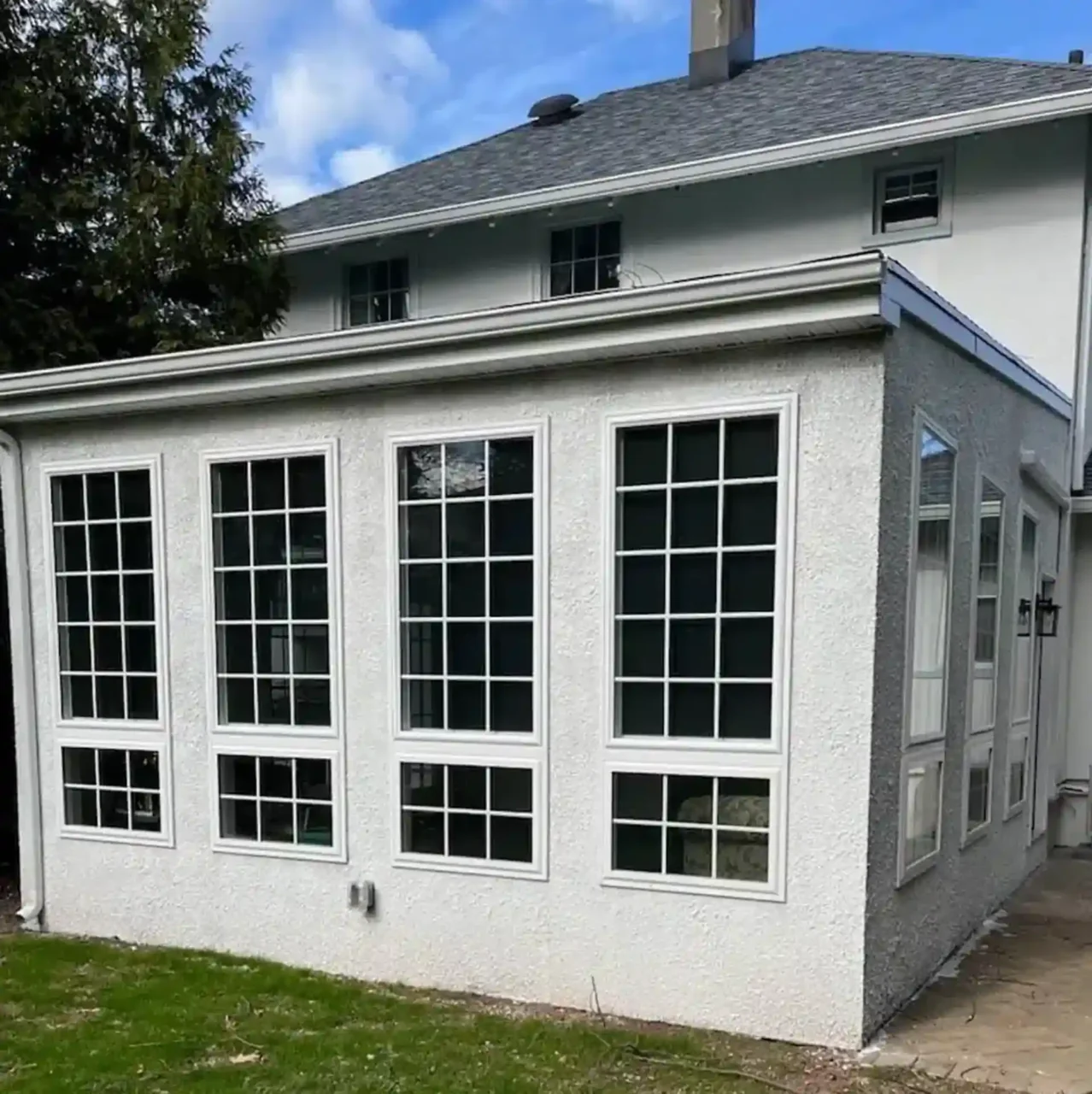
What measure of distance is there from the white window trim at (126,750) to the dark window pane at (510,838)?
2093 millimetres

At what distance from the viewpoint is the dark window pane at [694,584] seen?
4211mm

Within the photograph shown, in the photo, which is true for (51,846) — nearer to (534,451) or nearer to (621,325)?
(534,451)

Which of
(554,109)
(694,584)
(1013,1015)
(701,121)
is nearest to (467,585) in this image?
(694,584)

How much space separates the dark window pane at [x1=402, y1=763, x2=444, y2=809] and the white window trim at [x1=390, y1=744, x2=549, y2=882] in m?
0.03

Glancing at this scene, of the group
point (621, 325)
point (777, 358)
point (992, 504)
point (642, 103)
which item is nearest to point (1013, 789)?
point (992, 504)

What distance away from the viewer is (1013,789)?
6176 millimetres

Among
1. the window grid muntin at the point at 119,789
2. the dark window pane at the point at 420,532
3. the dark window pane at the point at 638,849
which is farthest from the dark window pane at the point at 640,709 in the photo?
the window grid muntin at the point at 119,789

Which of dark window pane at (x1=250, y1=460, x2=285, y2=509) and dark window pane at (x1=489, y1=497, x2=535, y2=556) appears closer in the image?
dark window pane at (x1=489, y1=497, x2=535, y2=556)

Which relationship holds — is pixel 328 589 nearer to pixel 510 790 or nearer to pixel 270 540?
pixel 270 540

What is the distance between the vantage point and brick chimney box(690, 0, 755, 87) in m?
10.5

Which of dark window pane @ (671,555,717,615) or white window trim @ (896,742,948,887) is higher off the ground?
dark window pane @ (671,555,717,615)

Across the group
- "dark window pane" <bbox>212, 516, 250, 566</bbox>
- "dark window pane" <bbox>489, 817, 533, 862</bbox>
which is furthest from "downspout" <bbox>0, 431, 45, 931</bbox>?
"dark window pane" <bbox>489, 817, 533, 862</bbox>

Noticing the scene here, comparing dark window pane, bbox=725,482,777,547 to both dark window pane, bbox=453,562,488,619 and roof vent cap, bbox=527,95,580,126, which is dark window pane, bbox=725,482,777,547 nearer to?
dark window pane, bbox=453,562,488,619

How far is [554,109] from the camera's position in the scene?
449 inches
